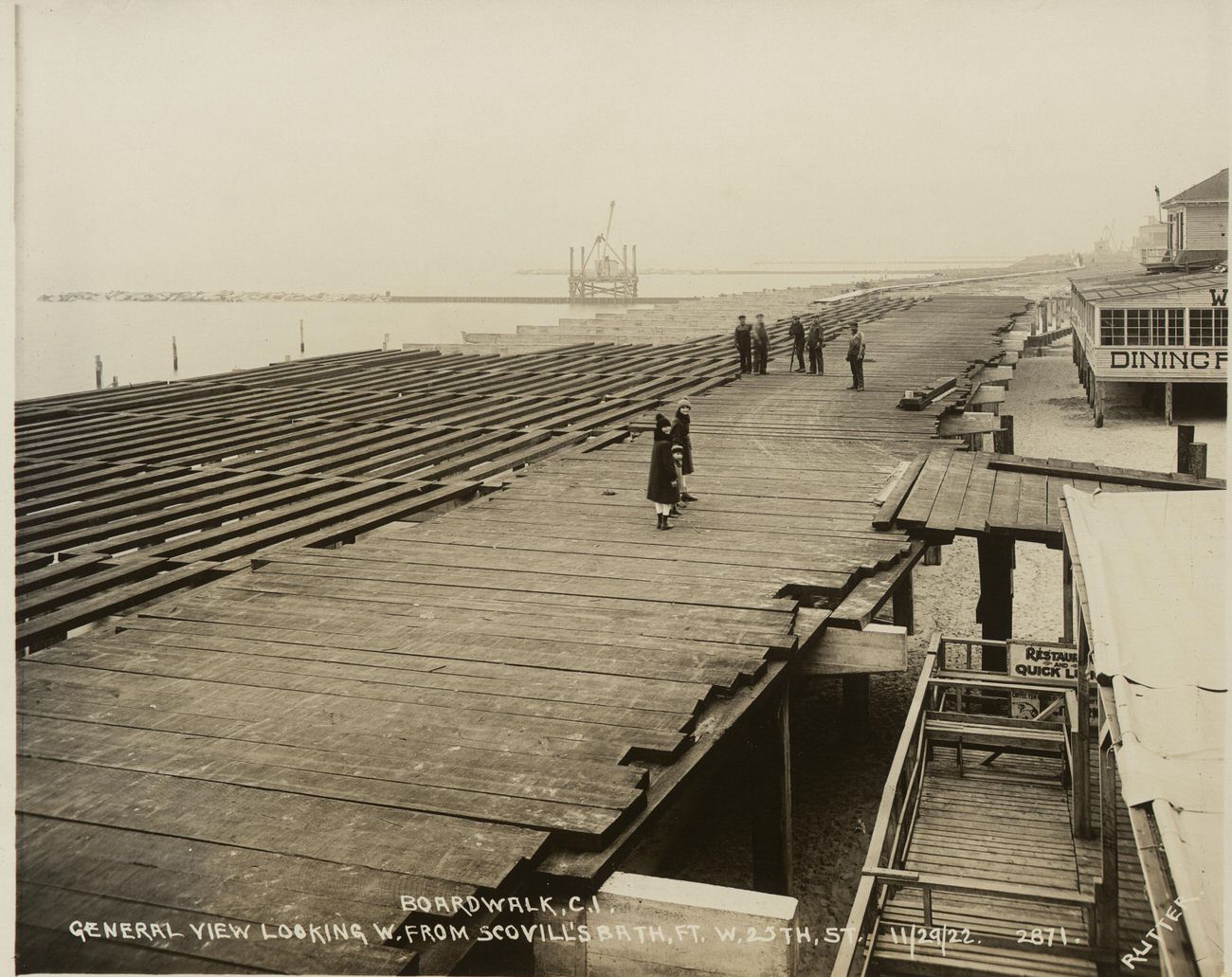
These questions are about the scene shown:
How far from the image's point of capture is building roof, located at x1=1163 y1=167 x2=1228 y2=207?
31469 mm

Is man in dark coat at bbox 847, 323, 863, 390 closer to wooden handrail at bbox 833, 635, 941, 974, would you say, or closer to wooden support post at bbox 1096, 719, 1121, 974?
wooden handrail at bbox 833, 635, 941, 974

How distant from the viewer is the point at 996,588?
11812 mm

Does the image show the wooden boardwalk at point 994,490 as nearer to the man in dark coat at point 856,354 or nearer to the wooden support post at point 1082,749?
the wooden support post at point 1082,749

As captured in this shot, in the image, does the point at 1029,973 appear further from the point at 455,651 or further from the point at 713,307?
the point at 713,307

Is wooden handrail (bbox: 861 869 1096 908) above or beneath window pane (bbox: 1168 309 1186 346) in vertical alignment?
beneath

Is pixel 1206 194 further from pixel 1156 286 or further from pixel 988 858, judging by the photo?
pixel 988 858

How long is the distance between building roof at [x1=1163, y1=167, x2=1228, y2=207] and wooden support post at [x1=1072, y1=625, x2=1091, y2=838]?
2777 cm

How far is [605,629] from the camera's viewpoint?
25.6 ft

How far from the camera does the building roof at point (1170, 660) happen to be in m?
3.86

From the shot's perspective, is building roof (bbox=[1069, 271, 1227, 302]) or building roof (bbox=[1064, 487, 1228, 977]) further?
building roof (bbox=[1069, 271, 1227, 302])

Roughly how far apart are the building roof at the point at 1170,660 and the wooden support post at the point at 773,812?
89.0 inches

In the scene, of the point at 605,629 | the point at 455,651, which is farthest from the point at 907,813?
the point at 455,651

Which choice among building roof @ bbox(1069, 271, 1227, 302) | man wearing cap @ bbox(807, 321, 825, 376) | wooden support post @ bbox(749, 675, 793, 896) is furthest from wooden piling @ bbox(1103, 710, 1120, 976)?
building roof @ bbox(1069, 271, 1227, 302)

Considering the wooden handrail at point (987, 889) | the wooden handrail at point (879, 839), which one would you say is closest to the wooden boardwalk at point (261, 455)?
the wooden handrail at point (879, 839)
